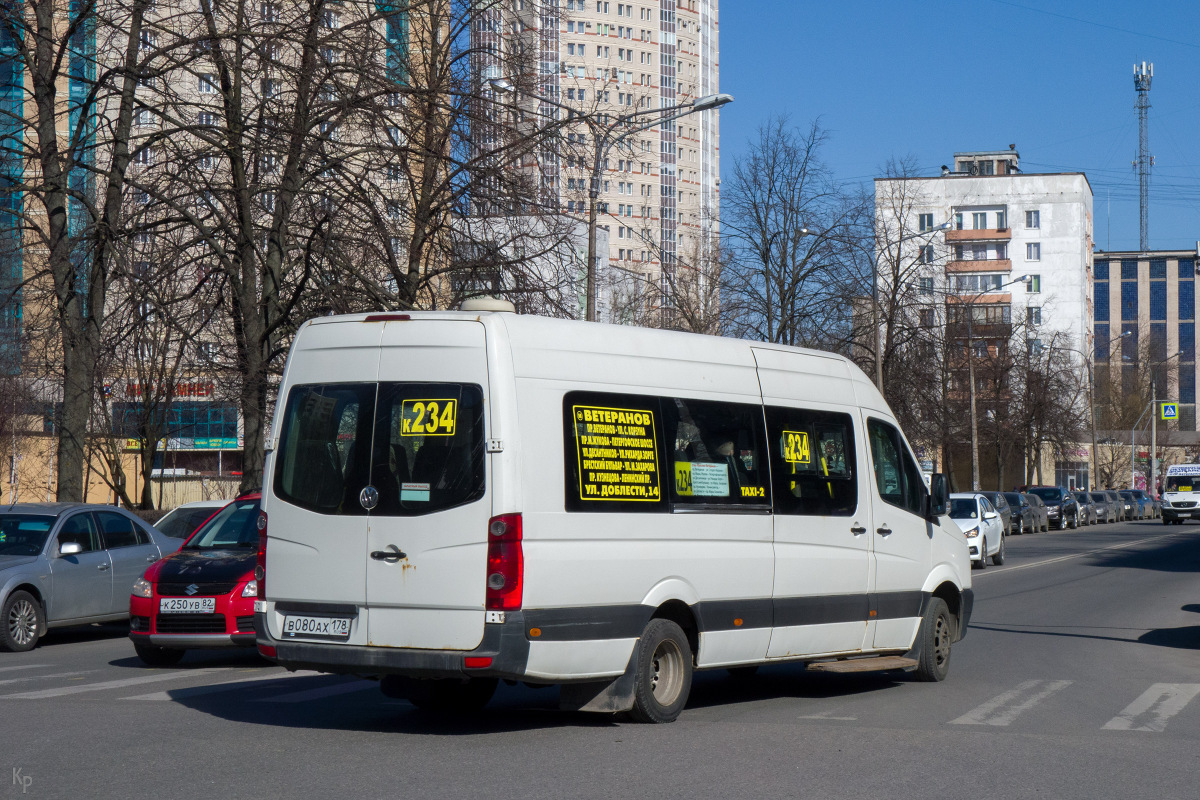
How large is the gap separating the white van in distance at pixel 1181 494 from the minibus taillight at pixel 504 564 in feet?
196

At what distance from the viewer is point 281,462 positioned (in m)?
8.73

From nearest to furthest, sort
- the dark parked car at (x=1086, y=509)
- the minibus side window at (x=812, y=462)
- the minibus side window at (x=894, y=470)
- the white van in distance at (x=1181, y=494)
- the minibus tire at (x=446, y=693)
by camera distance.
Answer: the minibus tire at (x=446, y=693) < the minibus side window at (x=812, y=462) < the minibus side window at (x=894, y=470) < the dark parked car at (x=1086, y=509) < the white van in distance at (x=1181, y=494)

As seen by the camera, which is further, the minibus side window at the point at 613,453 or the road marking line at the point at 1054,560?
the road marking line at the point at 1054,560

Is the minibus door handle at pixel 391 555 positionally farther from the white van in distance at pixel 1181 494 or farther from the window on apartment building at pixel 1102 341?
the window on apartment building at pixel 1102 341

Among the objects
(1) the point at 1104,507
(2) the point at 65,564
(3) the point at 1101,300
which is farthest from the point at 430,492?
(3) the point at 1101,300

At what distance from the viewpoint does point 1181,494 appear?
62.1m

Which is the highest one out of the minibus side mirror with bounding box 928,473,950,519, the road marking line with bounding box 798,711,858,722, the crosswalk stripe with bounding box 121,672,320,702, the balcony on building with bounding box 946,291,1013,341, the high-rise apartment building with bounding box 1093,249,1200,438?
the high-rise apartment building with bounding box 1093,249,1200,438

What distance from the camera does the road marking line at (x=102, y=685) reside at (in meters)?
10.3

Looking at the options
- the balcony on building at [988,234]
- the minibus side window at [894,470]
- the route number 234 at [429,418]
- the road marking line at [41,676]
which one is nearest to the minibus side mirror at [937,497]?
the minibus side window at [894,470]

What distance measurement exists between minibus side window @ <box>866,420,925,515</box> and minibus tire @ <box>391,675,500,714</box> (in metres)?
3.51

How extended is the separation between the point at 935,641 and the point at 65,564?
366 inches

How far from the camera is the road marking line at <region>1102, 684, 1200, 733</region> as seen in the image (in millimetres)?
9125

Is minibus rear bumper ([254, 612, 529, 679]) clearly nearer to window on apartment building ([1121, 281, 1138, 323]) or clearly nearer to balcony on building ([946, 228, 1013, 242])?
balcony on building ([946, 228, 1013, 242])

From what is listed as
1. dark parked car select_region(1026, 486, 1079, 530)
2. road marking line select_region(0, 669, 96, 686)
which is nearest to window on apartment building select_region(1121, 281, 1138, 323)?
dark parked car select_region(1026, 486, 1079, 530)
